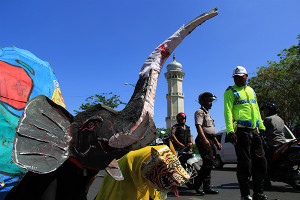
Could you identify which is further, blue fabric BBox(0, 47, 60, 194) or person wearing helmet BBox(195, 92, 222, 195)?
person wearing helmet BBox(195, 92, 222, 195)

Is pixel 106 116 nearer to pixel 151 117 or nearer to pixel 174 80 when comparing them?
pixel 151 117

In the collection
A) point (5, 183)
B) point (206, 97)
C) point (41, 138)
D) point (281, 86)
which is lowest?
point (5, 183)

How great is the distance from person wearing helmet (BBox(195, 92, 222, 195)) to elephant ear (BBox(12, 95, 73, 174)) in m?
3.86

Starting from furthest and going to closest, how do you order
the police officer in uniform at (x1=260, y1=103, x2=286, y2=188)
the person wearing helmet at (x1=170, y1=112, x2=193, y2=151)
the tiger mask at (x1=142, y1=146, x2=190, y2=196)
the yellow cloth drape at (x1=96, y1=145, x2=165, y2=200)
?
the person wearing helmet at (x1=170, y1=112, x2=193, y2=151) < the police officer in uniform at (x1=260, y1=103, x2=286, y2=188) < the yellow cloth drape at (x1=96, y1=145, x2=165, y2=200) < the tiger mask at (x1=142, y1=146, x2=190, y2=196)

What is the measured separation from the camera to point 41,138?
4.70 ft

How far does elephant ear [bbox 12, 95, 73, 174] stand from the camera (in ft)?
4.52

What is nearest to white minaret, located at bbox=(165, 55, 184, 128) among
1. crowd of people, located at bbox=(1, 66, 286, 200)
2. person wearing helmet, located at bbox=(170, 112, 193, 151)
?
person wearing helmet, located at bbox=(170, 112, 193, 151)

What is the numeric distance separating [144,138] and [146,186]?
1.36 meters

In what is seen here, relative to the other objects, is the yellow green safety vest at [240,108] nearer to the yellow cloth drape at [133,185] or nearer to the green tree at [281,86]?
the yellow cloth drape at [133,185]

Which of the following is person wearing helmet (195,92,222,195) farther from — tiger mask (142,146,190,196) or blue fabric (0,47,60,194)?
blue fabric (0,47,60,194)

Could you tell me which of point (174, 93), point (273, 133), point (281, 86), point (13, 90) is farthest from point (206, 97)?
point (174, 93)

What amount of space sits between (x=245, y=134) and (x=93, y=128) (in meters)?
2.93

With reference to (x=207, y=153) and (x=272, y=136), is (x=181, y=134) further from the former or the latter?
(x=272, y=136)

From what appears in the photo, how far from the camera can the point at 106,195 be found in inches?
108
